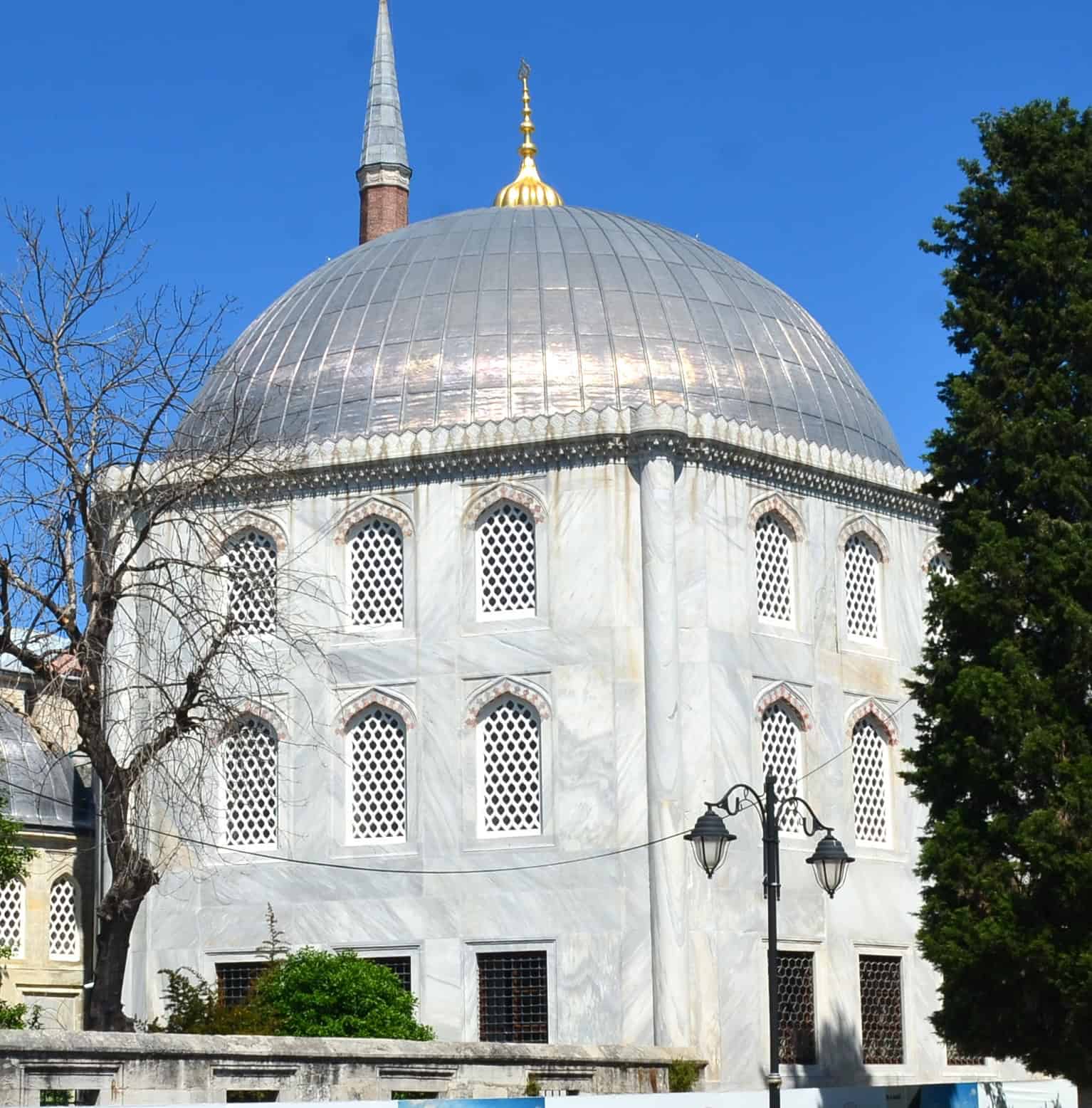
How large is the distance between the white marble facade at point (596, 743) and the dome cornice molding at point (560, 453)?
42 millimetres

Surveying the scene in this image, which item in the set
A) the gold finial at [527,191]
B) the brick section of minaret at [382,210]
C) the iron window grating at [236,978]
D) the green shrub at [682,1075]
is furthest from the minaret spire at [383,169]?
the green shrub at [682,1075]

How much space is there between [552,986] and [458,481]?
7.14m

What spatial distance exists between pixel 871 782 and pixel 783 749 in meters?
2.04

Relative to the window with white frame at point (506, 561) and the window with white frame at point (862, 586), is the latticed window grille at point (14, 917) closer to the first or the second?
the window with white frame at point (506, 561)

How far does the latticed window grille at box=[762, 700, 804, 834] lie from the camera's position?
2933 centimetres

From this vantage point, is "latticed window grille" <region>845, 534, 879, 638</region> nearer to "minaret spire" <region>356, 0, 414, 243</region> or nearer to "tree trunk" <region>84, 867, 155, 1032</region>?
"tree trunk" <region>84, 867, 155, 1032</region>

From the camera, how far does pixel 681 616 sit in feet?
93.1

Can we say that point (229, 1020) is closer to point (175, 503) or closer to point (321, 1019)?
point (321, 1019)

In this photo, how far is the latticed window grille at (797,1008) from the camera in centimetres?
2850

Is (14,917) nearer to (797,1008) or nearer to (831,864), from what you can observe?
(797,1008)

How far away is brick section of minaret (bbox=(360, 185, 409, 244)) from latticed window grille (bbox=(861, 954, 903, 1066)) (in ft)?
90.7

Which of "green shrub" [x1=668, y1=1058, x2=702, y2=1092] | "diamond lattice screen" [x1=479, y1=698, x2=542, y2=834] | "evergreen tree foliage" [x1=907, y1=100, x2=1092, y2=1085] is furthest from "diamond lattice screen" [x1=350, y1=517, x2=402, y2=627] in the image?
"evergreen tree foliage" [x1=907, y1=100, x2=1092, y2=1085]

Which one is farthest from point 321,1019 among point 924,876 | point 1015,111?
point 1015,111

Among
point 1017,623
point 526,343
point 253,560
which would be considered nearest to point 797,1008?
point 1017,623
